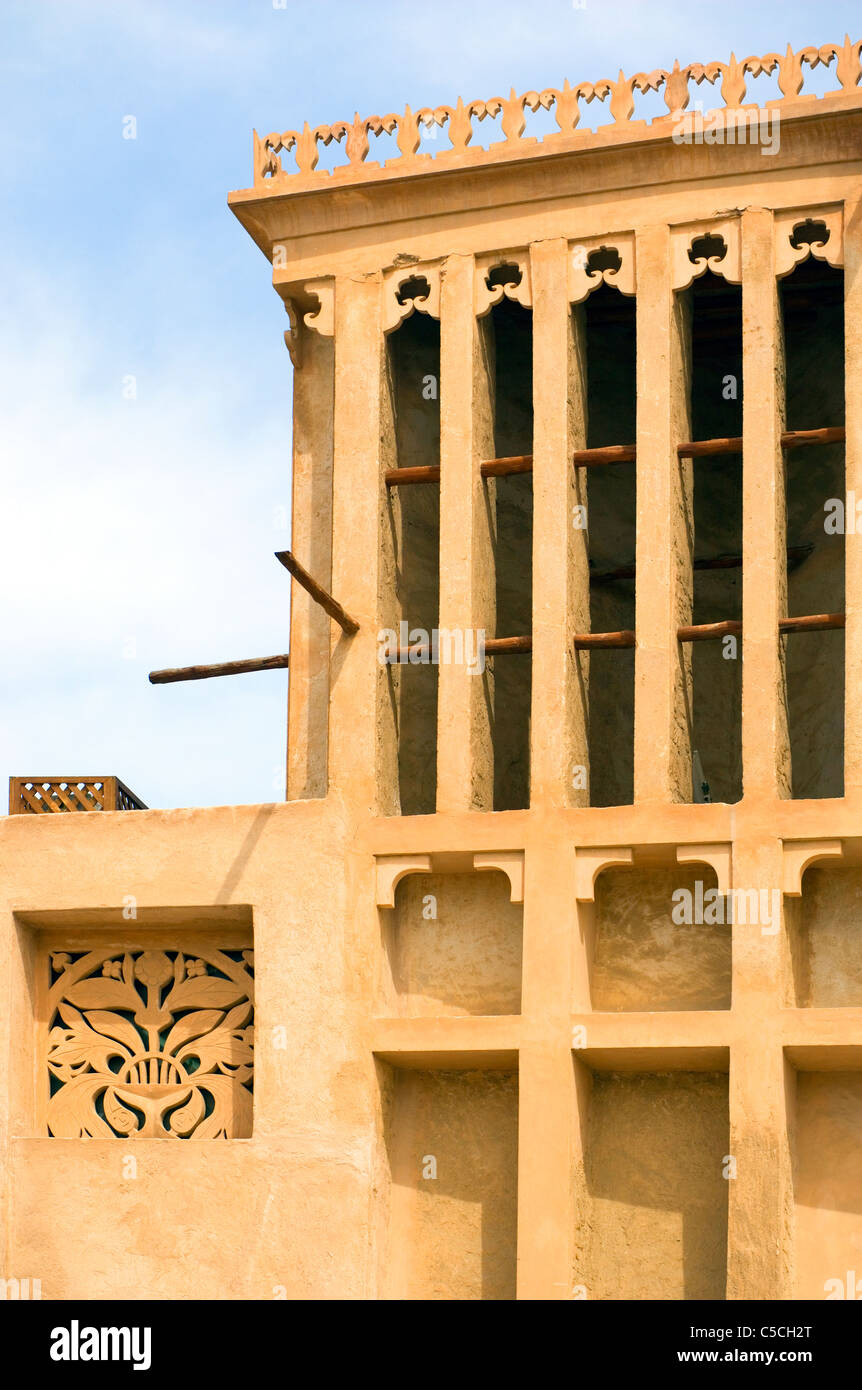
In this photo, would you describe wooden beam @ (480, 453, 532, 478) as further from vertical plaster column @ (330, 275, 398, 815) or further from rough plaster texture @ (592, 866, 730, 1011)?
rough plaster texture @ (592, 866, 730, 1011)

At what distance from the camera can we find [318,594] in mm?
16438

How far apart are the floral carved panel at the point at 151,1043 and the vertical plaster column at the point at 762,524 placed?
12.8 feet

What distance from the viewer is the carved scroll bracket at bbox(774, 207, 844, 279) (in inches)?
647

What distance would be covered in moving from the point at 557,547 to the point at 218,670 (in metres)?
2.79

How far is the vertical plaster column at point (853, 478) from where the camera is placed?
15609 millimetres

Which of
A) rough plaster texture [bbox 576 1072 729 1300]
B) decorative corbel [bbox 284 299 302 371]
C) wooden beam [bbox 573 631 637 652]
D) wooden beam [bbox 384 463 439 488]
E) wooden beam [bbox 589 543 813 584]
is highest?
decorative corbel [bbox 284 299 302 371]

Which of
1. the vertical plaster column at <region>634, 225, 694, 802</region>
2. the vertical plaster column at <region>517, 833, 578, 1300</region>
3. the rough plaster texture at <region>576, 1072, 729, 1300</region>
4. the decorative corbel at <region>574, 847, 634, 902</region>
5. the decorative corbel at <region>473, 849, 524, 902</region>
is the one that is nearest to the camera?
the vertical plaster column at <region>517, 833, 578, 1300</region>

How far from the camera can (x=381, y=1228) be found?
52.3 ft

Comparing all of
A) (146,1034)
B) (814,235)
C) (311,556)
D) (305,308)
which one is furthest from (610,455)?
(146,1034)

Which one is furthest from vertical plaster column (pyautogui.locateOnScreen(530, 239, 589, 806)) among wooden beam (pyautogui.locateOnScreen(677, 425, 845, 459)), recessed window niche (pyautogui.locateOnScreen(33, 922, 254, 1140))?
recessed window niche (pyautogui.locateOnScreen(33, 922, 254, 1140))

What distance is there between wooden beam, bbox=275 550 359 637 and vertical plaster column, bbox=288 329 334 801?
370 mm

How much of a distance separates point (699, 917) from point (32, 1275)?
5.16 meters

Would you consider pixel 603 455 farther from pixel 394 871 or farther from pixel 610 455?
pixel 394 871

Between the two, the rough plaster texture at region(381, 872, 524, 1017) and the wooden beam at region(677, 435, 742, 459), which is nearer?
the rough plaster texture at region(381, 872, 524, 1017)
